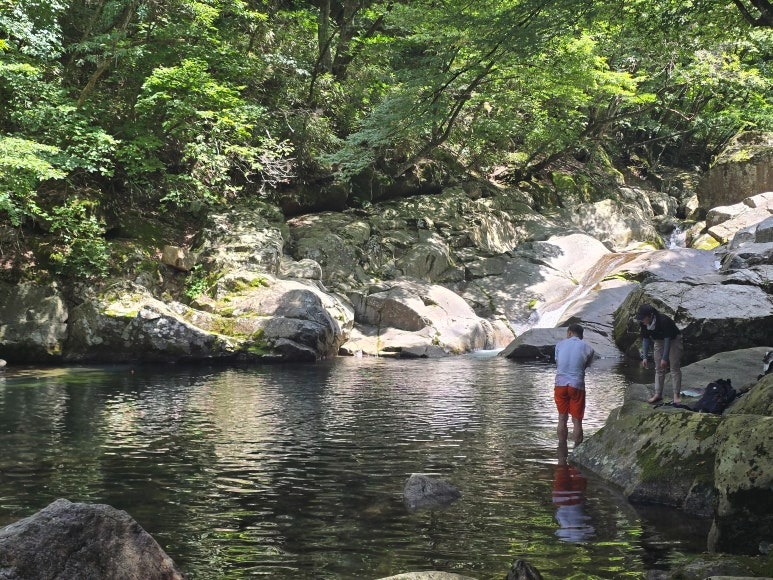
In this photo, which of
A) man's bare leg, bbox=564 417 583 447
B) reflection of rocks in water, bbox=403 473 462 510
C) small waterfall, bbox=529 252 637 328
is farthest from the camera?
small waterfall, bbox=529 252 637 328

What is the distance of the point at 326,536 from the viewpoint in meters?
7.25

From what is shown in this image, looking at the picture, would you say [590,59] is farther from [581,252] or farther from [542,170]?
[542,170]

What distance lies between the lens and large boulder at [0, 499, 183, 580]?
4.95 m

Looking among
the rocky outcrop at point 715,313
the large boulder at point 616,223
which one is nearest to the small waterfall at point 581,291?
the large boulder at point 616,223

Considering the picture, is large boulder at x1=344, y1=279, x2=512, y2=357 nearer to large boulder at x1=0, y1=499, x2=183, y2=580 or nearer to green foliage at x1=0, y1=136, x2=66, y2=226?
green foliage at x1=0, y1=136, x2=66, y2=226

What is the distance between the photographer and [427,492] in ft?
27.8

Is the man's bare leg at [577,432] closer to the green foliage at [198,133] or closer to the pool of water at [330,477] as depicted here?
the pool of water at [330,477]

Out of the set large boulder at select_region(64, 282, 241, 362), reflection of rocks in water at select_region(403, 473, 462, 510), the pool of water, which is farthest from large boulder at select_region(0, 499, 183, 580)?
large boulder at select_region(64, 282, 241, 362)

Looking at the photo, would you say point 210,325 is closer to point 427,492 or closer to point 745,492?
point 427,492

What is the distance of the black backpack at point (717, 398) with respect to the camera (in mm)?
10470

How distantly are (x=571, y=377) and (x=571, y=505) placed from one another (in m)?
2.58

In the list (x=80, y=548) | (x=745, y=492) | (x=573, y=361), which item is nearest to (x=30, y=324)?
(x=573, y=361)

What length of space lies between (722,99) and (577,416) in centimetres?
3429

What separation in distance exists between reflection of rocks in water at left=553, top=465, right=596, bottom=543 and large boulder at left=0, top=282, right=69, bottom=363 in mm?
18032
